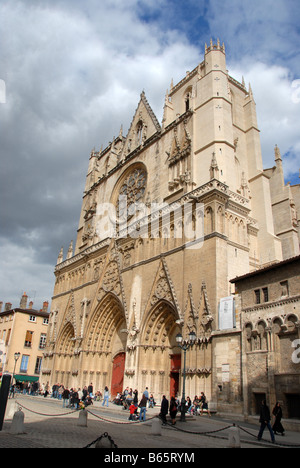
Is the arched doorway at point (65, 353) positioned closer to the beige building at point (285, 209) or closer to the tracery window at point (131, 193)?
the tracery window at point (131, 193)

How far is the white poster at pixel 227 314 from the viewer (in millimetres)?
16875

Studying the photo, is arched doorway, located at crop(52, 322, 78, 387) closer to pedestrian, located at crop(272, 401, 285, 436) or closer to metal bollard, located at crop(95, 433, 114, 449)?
pedestrian, located at crop(272, 401, 285, 436)

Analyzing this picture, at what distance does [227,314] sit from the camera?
674 inches

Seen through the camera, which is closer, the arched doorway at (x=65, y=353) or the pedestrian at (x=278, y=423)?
the pedestrian at (x=278, y=423)

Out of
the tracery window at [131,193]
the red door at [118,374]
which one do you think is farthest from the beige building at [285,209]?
the red door at [118,374]

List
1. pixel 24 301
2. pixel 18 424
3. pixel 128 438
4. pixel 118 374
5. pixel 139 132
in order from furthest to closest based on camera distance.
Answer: pixel 24 301
pixel 139 132
pixel 118 374
pixel 128 438
pixel 18 424

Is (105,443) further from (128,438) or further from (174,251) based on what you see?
(174,251)

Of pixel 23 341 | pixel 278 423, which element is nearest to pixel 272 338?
pixel 278 423

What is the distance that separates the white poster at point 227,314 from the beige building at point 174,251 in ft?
0.16

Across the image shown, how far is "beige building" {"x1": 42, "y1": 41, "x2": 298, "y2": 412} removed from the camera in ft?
61.1

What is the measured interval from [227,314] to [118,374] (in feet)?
41.4

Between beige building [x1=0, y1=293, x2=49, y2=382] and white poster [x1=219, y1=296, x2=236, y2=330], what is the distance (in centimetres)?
2938

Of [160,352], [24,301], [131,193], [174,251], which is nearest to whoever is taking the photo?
[174,251]
